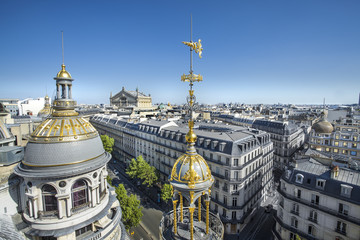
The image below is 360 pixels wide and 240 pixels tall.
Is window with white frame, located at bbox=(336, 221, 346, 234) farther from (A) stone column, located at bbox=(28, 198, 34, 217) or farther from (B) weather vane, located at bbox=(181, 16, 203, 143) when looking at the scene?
(A) stone column, located at bbox=(28, 198, 34, 217)

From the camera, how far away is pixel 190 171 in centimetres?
1014

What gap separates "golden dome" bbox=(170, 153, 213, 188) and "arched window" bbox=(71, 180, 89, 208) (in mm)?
11161

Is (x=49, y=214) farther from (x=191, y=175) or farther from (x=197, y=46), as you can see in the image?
(x=197, y=46)

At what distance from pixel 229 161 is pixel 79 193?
2776 centimetres

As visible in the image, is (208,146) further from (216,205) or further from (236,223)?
(236,223)

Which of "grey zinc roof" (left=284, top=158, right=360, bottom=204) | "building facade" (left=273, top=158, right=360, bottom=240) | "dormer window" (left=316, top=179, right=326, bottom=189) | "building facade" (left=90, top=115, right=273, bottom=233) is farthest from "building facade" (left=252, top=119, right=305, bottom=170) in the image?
"dormer window" (left=316, top=179, right=326, bottom=189)

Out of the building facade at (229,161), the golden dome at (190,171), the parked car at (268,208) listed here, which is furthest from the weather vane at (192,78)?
the parked car at (268,208)

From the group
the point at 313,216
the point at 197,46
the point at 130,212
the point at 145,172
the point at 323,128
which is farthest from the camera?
the point at 323,128

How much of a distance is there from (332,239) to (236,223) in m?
15.3

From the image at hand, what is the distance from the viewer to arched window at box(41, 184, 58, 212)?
16.1 meters

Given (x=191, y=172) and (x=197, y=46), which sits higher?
(x=197, y=46)

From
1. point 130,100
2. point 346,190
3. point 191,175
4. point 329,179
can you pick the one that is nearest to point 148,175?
point 329,179

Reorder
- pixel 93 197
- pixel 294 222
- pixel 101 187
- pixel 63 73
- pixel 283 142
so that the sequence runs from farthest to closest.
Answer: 1. pixel 283 142
2. pixel 294 222
3. pixel 101 187
4. pixel 63 73
5. pixel 93 197

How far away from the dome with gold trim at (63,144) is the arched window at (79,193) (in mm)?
1762
